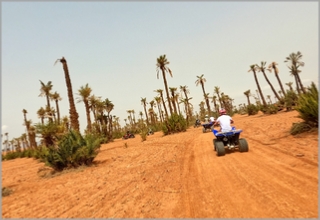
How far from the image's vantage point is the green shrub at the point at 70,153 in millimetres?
10078

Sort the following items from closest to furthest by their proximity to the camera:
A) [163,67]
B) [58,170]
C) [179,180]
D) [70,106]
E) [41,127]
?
[179,180] → [58,170] → [41,127] → [70,106] → [163,67]

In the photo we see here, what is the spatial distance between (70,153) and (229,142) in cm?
733

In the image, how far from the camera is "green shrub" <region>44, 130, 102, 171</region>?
397 inches

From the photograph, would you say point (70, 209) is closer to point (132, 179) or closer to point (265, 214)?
point (132, 179)

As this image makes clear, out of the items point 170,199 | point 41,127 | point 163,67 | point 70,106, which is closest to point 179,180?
point 170,199

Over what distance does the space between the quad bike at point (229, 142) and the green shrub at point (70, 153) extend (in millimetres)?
6449

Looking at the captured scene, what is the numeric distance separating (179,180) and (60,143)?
23.4 ft

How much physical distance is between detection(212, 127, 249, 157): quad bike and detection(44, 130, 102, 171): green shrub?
6.45 m

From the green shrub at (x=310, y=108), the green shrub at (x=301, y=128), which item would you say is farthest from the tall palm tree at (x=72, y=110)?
the green shrub at (x=310, y=108)

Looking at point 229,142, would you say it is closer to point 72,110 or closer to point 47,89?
point 72,110

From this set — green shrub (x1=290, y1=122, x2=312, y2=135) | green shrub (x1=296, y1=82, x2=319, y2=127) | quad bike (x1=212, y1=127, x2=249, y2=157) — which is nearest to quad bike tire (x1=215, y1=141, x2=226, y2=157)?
quad bike (x1=212, y1=127, x2=249, y2=157)

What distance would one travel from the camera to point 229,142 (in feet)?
26.0

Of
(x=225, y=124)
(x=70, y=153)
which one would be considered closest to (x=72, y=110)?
(x=70, y=153)

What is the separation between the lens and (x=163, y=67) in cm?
3534
